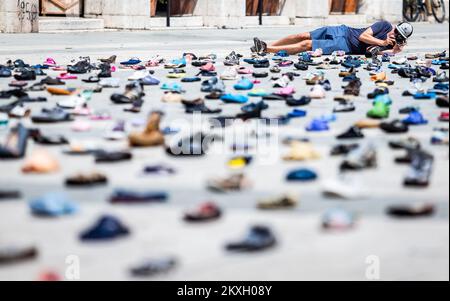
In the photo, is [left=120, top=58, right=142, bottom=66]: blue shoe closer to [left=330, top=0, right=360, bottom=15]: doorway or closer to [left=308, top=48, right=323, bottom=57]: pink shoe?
[left=308, top=48, right=323, bottom=57]: pink shoe

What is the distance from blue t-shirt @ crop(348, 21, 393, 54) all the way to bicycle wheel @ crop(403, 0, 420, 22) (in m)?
16.9

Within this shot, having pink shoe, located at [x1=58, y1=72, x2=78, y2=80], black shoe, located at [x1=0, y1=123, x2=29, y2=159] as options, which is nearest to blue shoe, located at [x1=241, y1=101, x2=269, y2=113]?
black shoe, located at [x1=0, y1=123, x2=29, y2=159]

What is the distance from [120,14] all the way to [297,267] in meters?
16.8

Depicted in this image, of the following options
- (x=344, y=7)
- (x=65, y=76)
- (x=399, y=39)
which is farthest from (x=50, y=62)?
(x=344, y=7)

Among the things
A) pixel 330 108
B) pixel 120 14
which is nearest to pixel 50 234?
pixel 330 108

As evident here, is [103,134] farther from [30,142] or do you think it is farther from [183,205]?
[183,205]

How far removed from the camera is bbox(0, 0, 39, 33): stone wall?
17.2 metres

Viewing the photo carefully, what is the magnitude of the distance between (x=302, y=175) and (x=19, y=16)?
43.5 feet

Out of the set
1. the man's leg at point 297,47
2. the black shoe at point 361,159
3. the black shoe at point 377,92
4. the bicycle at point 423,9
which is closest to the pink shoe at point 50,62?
the man's leg at point 297,47

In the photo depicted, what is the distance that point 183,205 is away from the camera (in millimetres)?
4473

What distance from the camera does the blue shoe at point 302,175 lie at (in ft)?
16.4

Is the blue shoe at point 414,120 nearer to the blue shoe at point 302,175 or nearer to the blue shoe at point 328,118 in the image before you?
the blue shoe at point 328,118

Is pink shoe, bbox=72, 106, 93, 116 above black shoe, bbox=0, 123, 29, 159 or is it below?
below

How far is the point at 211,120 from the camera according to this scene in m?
6.97
